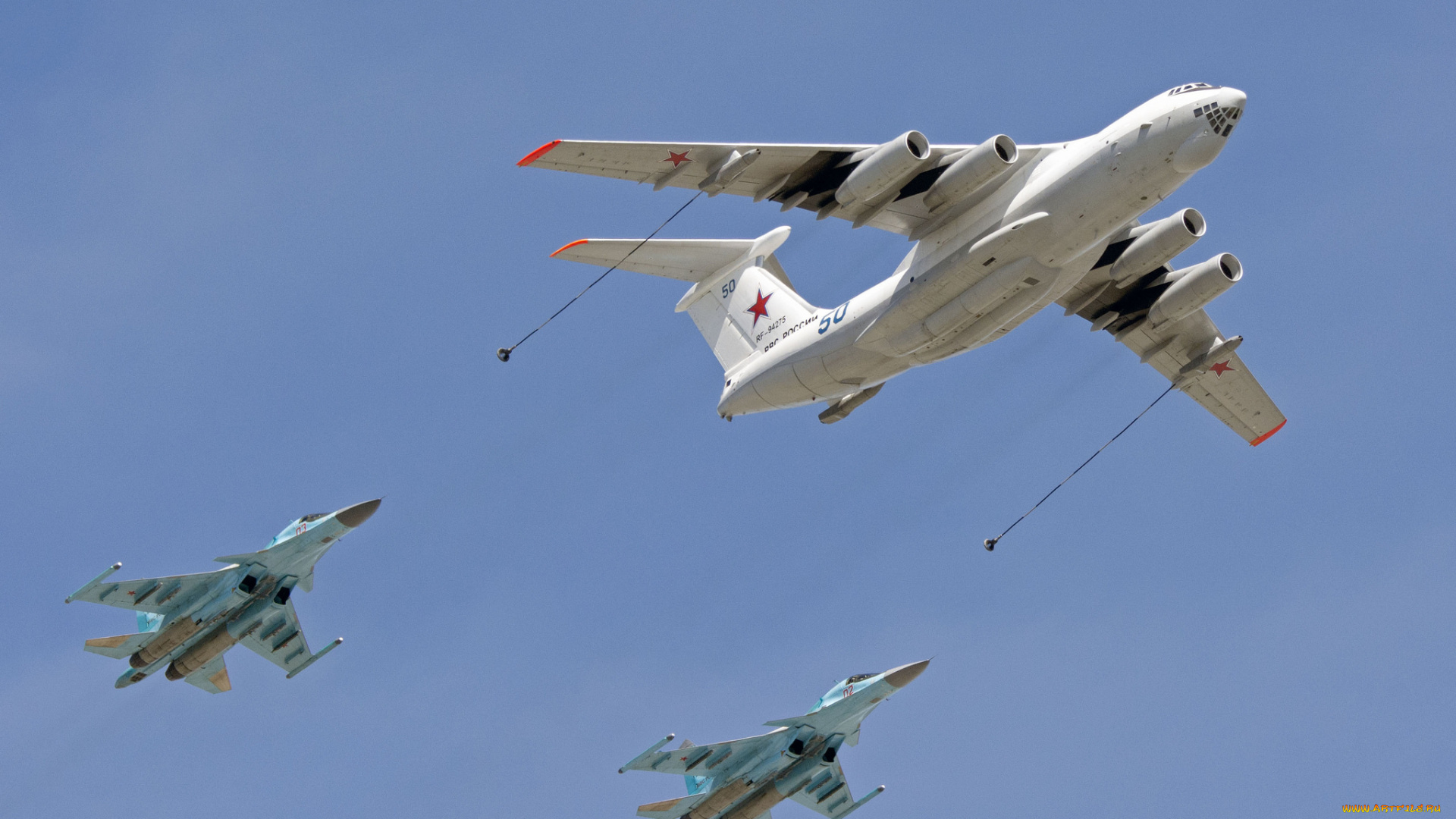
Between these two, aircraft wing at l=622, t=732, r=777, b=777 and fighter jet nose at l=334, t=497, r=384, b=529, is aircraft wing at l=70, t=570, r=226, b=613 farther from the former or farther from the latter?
aircraft wing at l=622, t=732, r=777, b=777

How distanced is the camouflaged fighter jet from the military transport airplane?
6.98 meters

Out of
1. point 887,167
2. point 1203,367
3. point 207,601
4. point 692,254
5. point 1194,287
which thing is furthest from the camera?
point 207,601

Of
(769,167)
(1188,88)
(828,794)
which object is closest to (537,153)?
(769,167)

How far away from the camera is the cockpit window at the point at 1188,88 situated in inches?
845

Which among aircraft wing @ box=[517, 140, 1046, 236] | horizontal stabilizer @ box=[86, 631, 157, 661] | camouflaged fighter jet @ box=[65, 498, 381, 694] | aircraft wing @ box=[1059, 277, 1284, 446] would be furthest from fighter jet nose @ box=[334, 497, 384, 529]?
aircraft wing @ box=[1059, 277, 1284, 446]

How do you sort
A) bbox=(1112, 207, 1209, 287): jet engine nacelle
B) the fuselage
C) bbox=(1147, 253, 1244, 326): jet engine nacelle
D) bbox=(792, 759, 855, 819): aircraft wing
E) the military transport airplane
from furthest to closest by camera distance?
bbox=(792, 759, 855, 819): aircraft wing → bbox=(1147, 253, 1244, 326): jet engine nacelle → bbox=(1112, 207, 1209, 287): jet engine nacelle → the military transport airplane → the fuselage

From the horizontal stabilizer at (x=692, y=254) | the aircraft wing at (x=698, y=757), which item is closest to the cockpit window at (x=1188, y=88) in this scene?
the horizontal stabilizer at (x=692, y=254)

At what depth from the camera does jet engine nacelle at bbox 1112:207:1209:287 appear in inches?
953

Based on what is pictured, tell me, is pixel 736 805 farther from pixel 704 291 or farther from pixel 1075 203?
pixel 1075 203

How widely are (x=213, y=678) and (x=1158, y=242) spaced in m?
17.3

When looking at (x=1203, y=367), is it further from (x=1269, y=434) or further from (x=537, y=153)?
(x=537, y=153)

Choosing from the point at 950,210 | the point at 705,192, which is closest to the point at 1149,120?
the point at 950,210

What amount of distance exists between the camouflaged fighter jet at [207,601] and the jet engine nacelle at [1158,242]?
1253cm

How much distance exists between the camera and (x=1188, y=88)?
2155 centimetres
